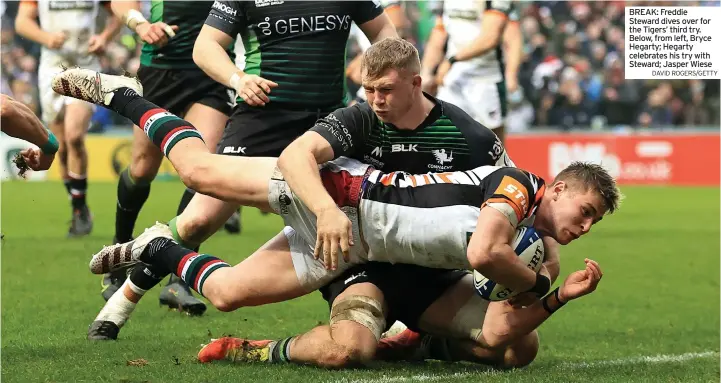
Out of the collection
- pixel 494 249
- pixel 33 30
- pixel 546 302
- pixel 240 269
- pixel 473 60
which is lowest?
pixel 546 302

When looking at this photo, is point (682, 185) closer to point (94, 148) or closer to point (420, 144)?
point (94, 148)

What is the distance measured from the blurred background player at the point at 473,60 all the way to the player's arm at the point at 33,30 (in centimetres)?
365

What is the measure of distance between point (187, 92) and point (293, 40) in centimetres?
130

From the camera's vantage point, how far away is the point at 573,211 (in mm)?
5176

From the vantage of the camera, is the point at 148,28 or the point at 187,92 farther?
the point at 187,92

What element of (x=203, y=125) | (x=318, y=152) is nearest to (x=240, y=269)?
(x=318, y=152)

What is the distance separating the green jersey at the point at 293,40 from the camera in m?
6.80

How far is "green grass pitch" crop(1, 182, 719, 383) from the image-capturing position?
527 cm

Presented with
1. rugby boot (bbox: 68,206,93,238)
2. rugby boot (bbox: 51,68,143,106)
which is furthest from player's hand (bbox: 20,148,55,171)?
rugby boot (bbox: 68,206,93,238)

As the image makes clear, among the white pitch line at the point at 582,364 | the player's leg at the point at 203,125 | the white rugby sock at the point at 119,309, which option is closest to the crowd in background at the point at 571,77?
the player's leg at the point at 203,125

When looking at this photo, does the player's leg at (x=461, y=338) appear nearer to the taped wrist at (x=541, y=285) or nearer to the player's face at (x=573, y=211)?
the taped wrist at (x=541, y=285)

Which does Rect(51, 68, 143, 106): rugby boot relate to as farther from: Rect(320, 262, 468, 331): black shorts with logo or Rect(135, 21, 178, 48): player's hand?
Rect(320, 262, 468, 331): black shorts with logo

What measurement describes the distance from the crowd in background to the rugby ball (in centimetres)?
1771

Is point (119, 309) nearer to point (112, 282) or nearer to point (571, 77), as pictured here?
point (112, 282)
